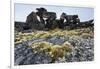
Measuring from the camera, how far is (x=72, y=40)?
93.6 inches

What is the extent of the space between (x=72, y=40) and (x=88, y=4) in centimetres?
49

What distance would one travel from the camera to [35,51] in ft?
7.27

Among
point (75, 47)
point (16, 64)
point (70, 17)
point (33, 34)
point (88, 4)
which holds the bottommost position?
point (16, 64)

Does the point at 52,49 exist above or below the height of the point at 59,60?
above

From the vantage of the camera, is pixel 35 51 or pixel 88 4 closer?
pixel 35 51

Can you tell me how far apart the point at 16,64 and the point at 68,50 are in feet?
2.06

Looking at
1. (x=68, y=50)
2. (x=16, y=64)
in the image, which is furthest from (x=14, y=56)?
(x=68, y=50)

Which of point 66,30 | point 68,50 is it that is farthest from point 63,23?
point 68,50
